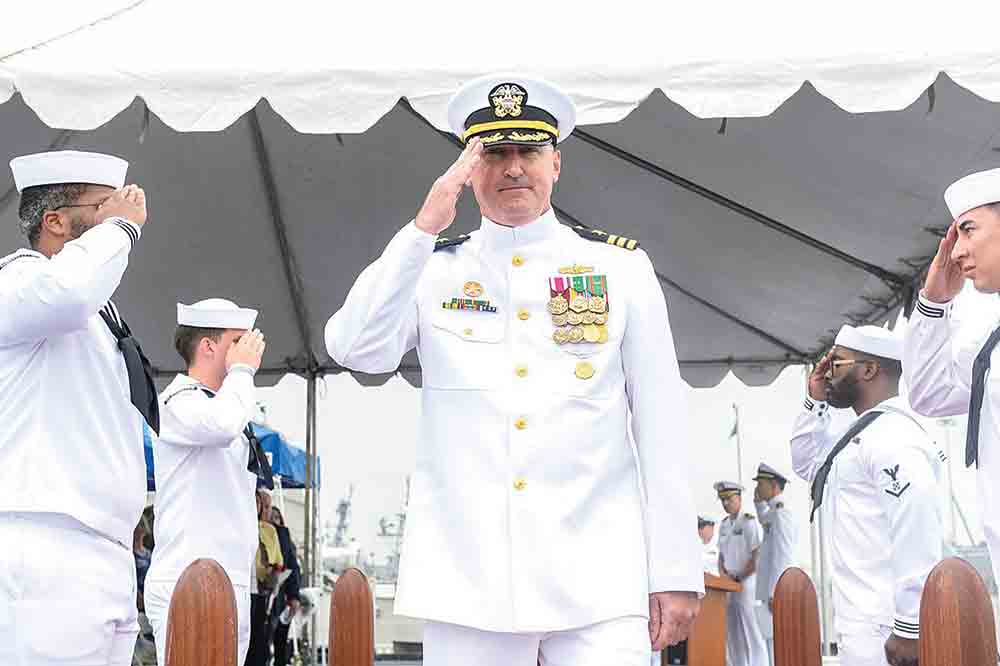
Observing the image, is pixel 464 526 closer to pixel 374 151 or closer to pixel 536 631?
pixel 536 631

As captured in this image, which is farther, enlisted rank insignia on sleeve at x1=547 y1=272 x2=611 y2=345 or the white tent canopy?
the white tent canopy

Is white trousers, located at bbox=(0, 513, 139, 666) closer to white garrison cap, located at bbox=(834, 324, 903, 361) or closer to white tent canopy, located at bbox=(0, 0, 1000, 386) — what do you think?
white tent canopy, located at bbox=(0, 0, 1000, 386)

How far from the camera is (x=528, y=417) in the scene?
2.76 m

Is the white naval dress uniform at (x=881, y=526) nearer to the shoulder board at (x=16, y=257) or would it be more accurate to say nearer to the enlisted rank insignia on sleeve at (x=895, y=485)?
the enlisted rank insignia on sleeve at (x=895, y=485)

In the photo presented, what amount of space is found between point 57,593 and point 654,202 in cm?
567

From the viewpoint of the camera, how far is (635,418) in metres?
2.80

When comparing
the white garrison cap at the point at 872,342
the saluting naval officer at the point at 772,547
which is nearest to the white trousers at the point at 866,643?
the white garrison cap at the point at 872,342

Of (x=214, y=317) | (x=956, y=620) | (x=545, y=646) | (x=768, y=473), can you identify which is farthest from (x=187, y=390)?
(x=768, y=473)

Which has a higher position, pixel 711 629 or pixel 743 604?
pixel 743 604

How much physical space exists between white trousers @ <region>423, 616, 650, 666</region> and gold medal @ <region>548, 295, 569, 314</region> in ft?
2.33

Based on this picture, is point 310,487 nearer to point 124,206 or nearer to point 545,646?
point 124,206

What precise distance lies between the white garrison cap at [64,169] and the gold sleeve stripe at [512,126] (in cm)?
103

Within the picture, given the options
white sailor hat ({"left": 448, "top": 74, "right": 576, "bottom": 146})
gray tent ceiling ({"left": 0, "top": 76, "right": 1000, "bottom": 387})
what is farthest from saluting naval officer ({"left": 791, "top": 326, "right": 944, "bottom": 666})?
white sailor hat ({"left": 448, "top": 74, "right": 576, "bottom": 146})

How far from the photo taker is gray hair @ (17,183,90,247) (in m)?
3.31
